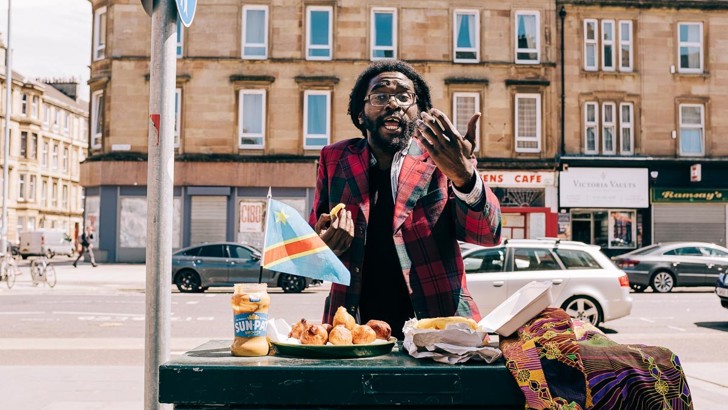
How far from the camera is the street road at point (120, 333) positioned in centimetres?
681

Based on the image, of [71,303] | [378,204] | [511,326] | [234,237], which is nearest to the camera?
[511,326]

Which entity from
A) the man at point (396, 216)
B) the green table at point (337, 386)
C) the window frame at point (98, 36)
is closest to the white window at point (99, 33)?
the window frame at point (98, 36)

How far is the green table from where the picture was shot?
2043mm

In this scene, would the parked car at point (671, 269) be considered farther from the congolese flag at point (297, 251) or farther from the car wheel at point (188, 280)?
the congolese flag at point (297, 251)

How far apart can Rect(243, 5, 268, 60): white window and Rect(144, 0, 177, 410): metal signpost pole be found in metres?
27.0

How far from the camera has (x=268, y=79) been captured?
96.5ft

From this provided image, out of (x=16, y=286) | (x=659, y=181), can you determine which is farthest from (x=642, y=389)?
(x=659, y=181)

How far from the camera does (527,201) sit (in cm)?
2944

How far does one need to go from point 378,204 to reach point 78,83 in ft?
263

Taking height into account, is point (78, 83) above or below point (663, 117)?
above

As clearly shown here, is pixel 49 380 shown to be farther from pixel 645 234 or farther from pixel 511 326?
pixel 645 234

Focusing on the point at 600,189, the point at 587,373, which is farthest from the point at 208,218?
the point at 587,373

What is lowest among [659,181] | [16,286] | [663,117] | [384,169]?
[16,286]

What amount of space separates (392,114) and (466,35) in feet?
93.5
